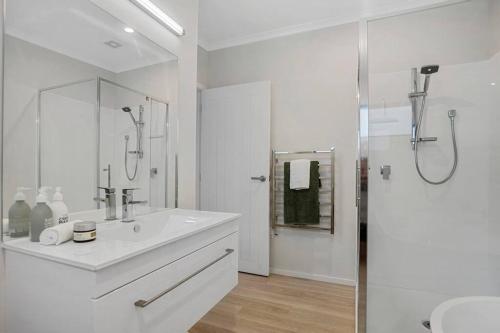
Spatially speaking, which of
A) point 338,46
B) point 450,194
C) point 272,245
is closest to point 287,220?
point 272,245

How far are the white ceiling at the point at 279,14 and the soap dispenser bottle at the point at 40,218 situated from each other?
6.63 feet

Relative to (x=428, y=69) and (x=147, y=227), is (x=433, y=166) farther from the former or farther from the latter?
(x=147, y=227)

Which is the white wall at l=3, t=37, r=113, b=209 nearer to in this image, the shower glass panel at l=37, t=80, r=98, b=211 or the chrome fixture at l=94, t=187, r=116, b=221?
the shower glass panel at l=37, t=80, r=98, b=211

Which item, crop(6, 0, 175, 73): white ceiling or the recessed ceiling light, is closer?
crop(6, 0, 175, 73): white ceiling

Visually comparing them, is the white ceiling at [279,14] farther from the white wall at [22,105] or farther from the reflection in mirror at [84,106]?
the white wall at [22,105]

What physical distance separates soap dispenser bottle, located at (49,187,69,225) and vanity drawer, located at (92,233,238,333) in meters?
0.41

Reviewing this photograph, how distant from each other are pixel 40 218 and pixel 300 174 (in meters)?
1.95

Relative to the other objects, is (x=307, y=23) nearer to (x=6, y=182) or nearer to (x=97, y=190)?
(x=97, y=190)

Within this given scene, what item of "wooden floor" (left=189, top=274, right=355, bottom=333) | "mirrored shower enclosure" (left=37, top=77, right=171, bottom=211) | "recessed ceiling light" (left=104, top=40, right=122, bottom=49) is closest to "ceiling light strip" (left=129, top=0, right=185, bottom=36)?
"recessed ceiling light" (left=104, top=40, right=122, bottom=49)

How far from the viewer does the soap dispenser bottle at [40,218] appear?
2.88 feet

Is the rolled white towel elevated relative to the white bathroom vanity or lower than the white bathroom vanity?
elevated

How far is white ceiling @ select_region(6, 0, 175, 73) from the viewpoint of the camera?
93 centimetres

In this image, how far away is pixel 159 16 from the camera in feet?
4.95

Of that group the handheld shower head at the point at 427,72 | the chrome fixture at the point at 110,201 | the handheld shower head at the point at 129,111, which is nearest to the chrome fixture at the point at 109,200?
the chrome fixture at the point at 110,201
